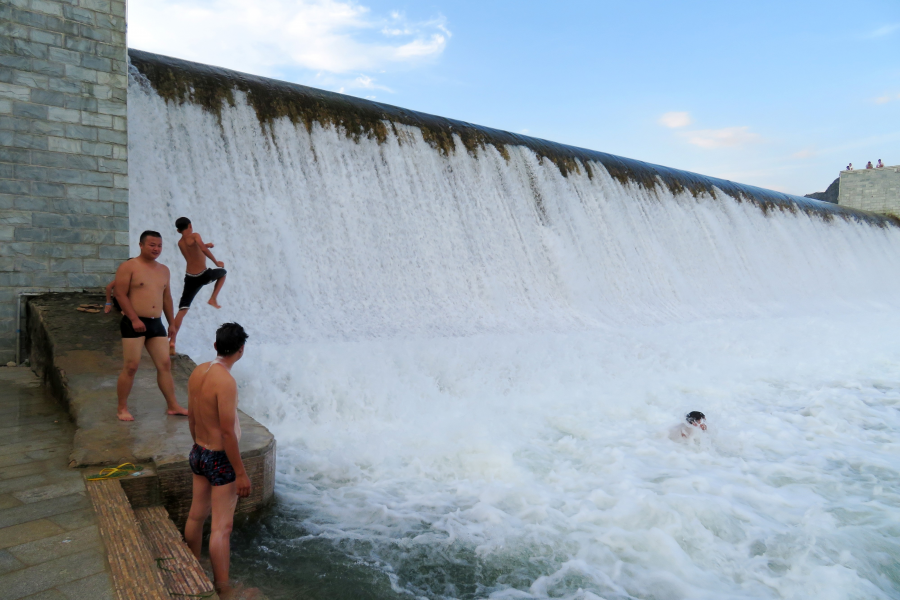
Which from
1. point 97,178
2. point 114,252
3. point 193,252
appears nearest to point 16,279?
point 114,252

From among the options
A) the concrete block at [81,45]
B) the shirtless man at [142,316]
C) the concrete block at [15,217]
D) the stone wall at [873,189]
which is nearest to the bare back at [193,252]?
the shirtless man at [142,316]

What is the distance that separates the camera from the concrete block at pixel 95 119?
6.27m

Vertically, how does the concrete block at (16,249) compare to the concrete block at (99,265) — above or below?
above

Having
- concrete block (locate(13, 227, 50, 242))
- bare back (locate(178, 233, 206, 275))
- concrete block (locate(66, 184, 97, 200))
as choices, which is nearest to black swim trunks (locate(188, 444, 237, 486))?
bare back (locate(178, 233, 206, 275))

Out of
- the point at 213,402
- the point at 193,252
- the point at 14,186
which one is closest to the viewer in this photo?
the point at 213,402

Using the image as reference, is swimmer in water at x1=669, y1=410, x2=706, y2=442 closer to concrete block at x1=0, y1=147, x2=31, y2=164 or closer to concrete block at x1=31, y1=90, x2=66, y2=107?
concrete block at x1=0, y1=147, x2=31, y2=164

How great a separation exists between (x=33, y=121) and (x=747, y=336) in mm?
12122

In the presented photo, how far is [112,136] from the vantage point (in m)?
6.42

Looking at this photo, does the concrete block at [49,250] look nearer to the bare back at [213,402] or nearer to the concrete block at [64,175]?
the concrete block at [64,175]

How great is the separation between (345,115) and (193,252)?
19.8 feet

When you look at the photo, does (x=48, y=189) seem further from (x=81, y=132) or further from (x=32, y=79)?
(x=32, y=79)

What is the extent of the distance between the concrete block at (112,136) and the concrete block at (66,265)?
1.38 m

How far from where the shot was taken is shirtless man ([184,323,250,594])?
236cm

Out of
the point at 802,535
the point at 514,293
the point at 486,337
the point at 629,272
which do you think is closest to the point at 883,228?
the point at 629,272
